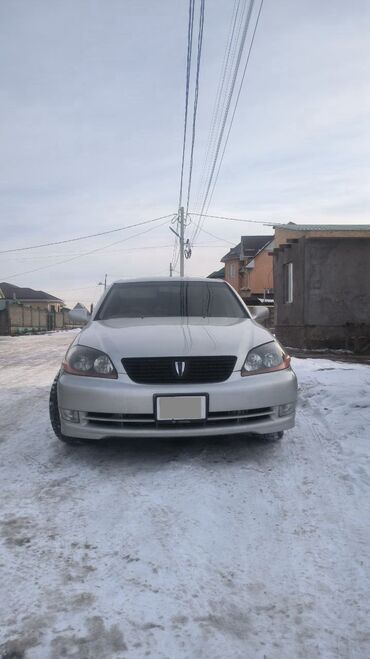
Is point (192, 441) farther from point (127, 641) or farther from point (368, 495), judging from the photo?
point (127, 641)

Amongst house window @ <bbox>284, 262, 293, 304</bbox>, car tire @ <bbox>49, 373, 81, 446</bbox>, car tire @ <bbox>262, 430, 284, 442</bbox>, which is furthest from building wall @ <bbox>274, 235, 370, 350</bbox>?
car tire @ <bbox>49, 373, 81, 446</bbox>

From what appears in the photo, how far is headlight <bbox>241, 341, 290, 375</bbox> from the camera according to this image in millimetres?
3449

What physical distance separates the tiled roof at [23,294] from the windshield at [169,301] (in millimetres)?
71118

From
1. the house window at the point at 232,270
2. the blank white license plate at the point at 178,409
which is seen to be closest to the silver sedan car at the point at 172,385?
the blank white license plate at the point at 178,409

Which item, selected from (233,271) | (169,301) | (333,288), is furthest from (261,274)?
(169,301)

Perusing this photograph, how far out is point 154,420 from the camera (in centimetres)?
319

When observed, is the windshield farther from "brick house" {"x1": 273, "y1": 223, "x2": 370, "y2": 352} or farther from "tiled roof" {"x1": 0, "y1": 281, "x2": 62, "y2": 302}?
"tiled roof" {"x1": 0, "y1": 281, "x2": 62, "y2": 302}

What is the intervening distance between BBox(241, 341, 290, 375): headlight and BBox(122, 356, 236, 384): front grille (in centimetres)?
20

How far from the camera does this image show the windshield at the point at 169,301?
15.1 ft

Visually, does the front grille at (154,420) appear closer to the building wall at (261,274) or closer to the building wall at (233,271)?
the building wall at (261,274)

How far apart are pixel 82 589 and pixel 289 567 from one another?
0.90 metres

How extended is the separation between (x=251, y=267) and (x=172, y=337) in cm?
3731

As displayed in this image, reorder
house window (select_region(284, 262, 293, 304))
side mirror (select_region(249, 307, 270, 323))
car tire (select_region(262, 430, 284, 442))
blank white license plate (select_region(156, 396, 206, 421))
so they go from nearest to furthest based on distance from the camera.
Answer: blank white license plate (select_region(156, 396, 206, 421)) < car tire (select_region(262, 430, 284, 442)) < side mirror (select_region(249, 307, 270, 323)) < house window (select_region(284, 262, 293, 304))

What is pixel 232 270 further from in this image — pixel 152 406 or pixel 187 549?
pixel 187 549
